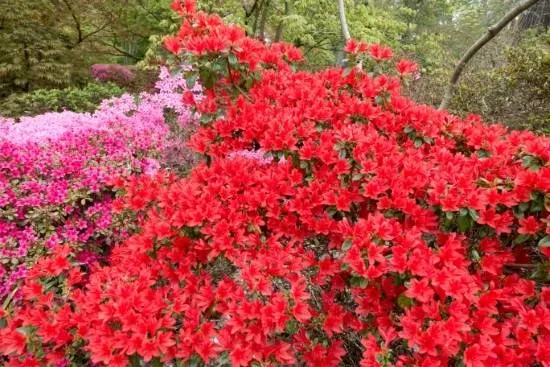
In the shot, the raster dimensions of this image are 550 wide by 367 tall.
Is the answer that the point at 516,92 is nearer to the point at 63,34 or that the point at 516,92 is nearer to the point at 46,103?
the point at 46,103

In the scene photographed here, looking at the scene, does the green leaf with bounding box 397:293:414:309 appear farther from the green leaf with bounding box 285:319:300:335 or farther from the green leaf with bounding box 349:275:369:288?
the green leaf with bounding box 285:319:300:335

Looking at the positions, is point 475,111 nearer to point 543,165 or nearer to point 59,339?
point 543,165

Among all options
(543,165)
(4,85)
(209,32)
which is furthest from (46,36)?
(543,165)

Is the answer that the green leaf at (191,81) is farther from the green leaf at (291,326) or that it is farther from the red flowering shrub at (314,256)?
the green leaf at (291,326)

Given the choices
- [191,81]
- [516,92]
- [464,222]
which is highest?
[191,81]

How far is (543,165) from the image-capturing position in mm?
1835

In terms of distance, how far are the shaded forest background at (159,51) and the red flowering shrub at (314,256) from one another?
333 cm

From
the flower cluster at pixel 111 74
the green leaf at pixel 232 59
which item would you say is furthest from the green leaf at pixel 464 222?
the flower cluster at pixel 111 74

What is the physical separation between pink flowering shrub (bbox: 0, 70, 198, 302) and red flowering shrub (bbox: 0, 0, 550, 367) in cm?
66

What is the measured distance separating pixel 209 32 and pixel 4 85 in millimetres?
5685

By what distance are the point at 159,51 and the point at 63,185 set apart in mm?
5503

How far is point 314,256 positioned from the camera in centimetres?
200

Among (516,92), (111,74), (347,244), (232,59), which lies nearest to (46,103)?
(111,74)

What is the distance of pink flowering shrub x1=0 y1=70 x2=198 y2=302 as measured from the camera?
284 centimetres
